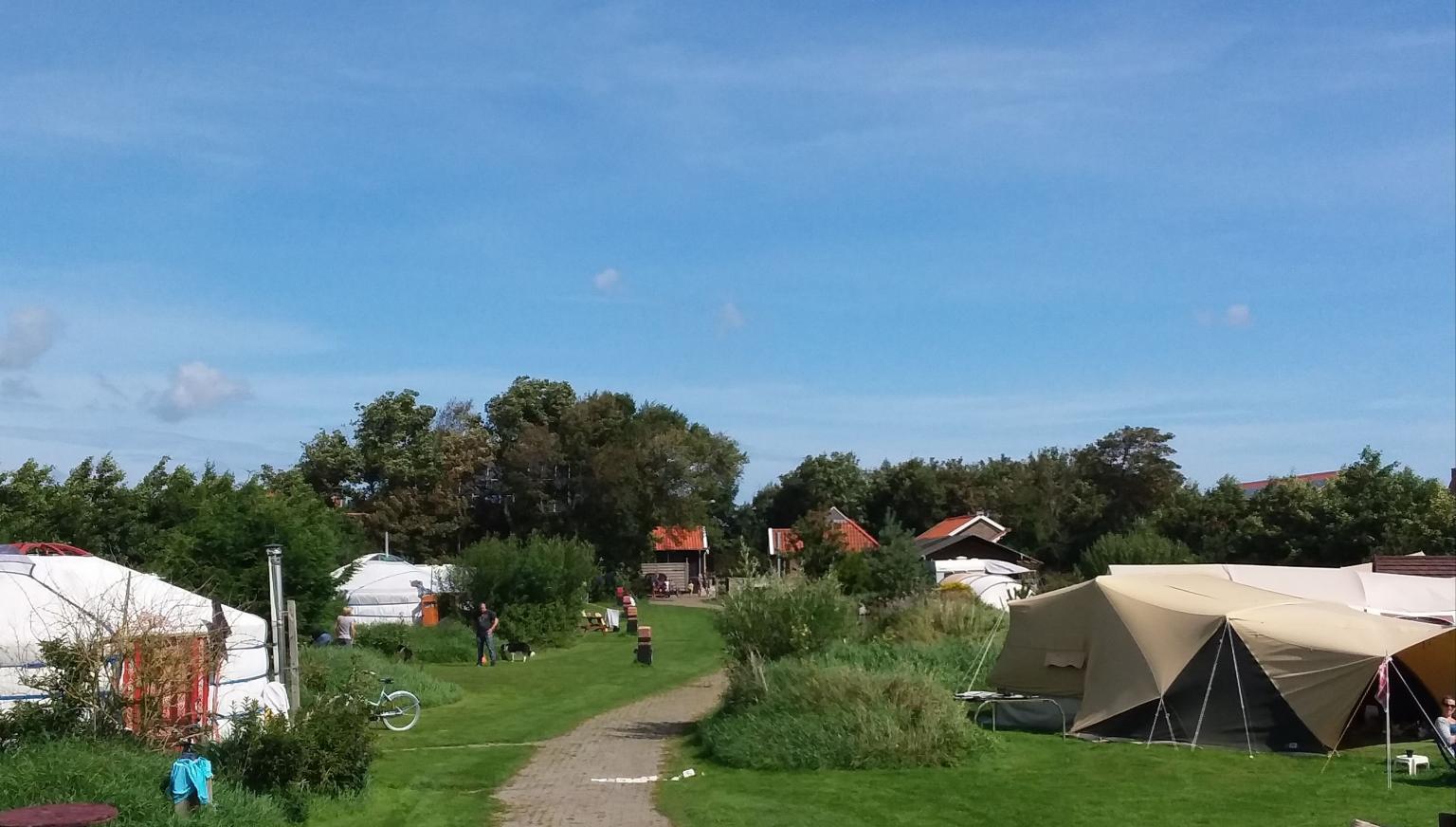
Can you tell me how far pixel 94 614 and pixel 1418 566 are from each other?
106 feet

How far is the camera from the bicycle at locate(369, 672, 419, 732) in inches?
863

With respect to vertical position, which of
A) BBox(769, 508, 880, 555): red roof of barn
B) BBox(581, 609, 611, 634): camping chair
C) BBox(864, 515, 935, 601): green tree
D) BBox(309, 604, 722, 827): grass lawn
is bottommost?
BBox(309, 604, 722, 827): grass lawn

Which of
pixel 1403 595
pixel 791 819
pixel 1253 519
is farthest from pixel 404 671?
pixel 1253 519

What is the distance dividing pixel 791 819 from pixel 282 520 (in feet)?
51.1

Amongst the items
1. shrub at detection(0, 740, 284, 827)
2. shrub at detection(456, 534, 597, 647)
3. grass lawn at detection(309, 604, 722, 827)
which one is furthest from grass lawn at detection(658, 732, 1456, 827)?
shrub at detection(456, 534, 597, 647)

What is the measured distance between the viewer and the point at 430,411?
208ft

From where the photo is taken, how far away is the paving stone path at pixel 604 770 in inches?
583

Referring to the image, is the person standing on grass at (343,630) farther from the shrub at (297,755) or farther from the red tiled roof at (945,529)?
the red tiled roof at (945,529)

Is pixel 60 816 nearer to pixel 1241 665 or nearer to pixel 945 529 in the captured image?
pixel 1241 665

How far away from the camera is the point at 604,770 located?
18.2 meters

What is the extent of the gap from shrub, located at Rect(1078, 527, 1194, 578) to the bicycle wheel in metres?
24.2

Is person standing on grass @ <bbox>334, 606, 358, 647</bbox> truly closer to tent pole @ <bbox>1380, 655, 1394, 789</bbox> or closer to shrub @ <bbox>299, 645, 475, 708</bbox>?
shrub @ <bbox>299, 645, 475, 708</bbox>

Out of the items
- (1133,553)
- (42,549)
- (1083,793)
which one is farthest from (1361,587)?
(42,549)

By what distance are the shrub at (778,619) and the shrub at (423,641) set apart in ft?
43.8
